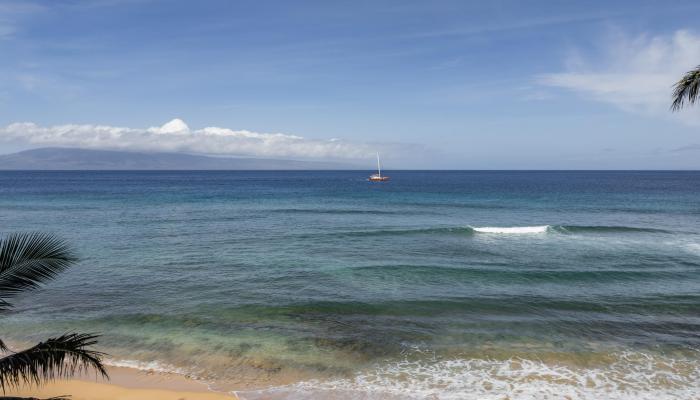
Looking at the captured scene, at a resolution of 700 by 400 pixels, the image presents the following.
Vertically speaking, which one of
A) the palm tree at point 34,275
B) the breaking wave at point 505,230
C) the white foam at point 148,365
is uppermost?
the palm tree at point 34,275

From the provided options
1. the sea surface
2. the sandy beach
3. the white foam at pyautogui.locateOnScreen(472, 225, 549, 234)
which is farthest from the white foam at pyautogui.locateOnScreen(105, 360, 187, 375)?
the white foam at pyautogui.locateOnScreen(472, 225, 549, 234)

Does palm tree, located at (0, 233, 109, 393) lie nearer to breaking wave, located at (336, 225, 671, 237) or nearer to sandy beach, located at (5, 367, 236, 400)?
sandy beach, located at (5, 367, 236, 400)

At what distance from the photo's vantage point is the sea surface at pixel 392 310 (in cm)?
1255

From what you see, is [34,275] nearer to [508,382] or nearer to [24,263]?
[24,263]

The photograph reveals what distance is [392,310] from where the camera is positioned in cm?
1812

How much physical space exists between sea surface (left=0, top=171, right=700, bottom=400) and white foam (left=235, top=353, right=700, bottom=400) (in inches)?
2.1

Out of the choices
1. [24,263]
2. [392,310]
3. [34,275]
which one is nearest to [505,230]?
[392,310]

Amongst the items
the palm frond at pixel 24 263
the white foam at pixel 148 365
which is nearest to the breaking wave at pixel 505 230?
the white foam at pixel 148 365

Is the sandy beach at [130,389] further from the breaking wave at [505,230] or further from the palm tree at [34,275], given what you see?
the breaking wave at [505,230]

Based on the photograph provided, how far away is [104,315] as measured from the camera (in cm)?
1736

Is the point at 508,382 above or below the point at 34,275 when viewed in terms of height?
below

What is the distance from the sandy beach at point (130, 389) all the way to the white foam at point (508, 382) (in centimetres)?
130

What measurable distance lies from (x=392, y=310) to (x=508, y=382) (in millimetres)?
6479

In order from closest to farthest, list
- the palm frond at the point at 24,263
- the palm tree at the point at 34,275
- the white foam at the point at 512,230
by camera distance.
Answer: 1. the palm tree at the point at 34,275
2. the palm frond at the point at 24,263
3. the white foam at the point at 512,230
